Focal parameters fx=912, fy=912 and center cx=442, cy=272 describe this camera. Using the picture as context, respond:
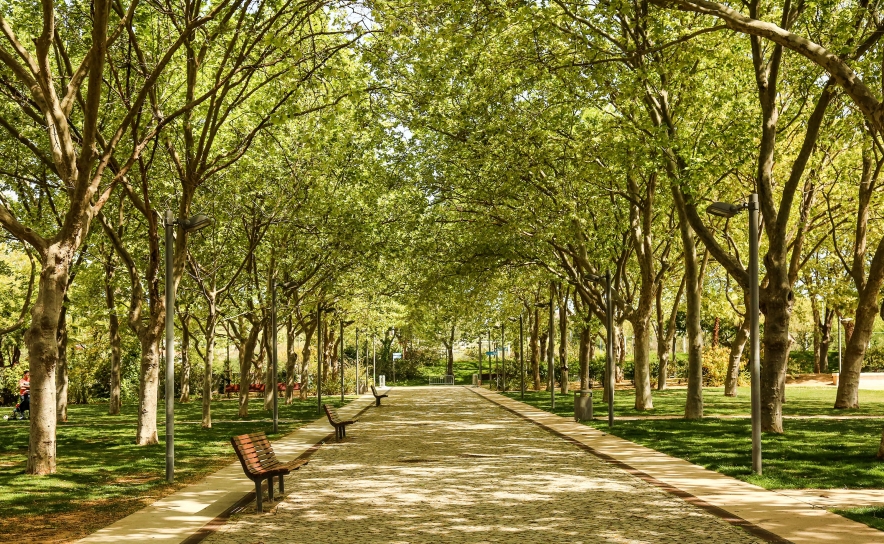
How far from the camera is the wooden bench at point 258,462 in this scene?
11984mm

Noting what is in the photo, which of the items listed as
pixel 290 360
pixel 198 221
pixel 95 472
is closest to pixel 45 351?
pixel 95 472

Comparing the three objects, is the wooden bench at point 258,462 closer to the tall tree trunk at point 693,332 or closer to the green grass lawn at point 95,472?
the green grass lawn at point 95,472

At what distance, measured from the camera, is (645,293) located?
101 feet

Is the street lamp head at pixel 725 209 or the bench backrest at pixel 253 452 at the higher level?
the street lamp head at pixel 725 209

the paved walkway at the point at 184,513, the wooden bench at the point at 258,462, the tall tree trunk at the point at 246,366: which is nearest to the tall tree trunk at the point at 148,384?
the paved walkway at the point at 184,513

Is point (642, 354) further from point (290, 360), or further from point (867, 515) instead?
point (867, 515)

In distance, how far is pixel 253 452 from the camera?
42.3 ft

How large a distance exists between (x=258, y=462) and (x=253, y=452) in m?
0.16

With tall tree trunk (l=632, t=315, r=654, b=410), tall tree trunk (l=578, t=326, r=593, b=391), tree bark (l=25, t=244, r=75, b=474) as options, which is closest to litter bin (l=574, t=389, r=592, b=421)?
tall tree trunk (l=632, t=315, r=654, b=410)

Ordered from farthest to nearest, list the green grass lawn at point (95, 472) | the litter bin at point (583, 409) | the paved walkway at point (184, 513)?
the litter bin at point (583, 409), the green grass lawn at point (95, 472), the paved walkway at point (184, 513)

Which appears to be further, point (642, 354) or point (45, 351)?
point (642, 354)

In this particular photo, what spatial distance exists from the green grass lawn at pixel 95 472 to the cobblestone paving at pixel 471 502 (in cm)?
203

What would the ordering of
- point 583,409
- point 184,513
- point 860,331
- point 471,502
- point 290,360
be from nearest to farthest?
point 184,513 → point 471,502 → point 583,409 → point 860,331 → point 290,360

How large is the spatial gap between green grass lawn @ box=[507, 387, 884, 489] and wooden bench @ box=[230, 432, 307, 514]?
724 centimetres
